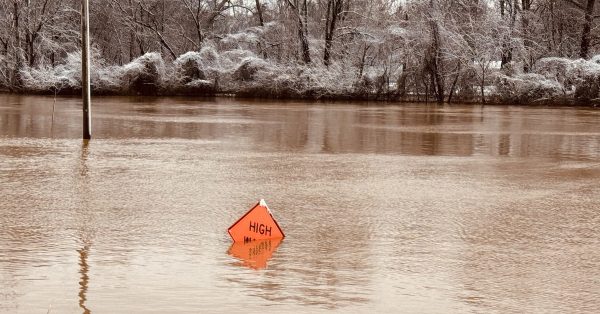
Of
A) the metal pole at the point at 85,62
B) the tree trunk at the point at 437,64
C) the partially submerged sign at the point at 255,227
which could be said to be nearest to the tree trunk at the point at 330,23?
the tree trunk at the point at 437,64

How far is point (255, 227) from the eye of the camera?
8.98 meters

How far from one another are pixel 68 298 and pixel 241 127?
19.5 metres

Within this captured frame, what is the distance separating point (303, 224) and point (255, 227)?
4.10 feet

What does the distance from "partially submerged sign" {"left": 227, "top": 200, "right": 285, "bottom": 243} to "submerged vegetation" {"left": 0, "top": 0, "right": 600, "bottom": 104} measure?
3912 cm

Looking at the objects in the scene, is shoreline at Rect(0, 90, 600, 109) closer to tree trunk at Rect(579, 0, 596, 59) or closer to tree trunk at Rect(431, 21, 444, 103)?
tree trunk at Rect(431, 21, 444, 103)

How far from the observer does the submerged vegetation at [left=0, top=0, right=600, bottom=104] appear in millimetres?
47406

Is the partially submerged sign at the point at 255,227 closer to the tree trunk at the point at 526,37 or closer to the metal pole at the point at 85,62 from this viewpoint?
the metal pole at the point at 85,62

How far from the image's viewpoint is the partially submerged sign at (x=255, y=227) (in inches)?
352

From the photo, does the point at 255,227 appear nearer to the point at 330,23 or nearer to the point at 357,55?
the point at 357,55

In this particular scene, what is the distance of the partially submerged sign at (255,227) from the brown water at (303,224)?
21 cm

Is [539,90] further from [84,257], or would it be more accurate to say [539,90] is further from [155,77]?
[84,257]

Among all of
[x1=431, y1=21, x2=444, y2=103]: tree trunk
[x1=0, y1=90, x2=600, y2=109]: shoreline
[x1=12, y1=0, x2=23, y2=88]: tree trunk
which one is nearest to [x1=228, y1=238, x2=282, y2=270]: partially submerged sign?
[x1=0, y1=90, x2=600, y2=109]: shoreline

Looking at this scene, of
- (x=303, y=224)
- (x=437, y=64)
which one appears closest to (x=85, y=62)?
(x=303, y=224)

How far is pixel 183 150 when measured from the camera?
18.9 meters
